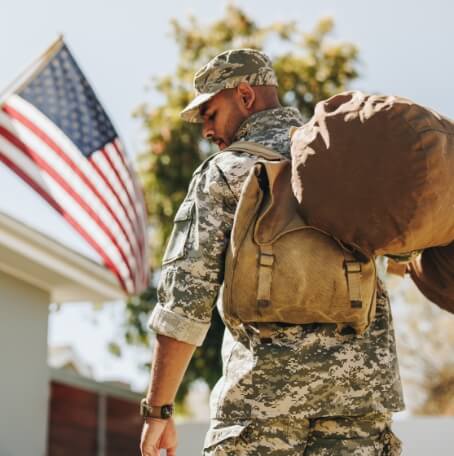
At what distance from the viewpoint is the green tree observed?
49.4 ft

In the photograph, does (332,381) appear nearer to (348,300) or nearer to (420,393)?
(348,300)

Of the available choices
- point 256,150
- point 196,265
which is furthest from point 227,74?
point 196,265

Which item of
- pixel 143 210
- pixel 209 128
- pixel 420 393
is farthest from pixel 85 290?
pixel 420 393

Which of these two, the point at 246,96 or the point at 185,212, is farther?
the point at 246,96

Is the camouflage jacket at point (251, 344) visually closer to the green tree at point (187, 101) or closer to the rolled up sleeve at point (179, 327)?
the rolled up sleeve at point (179, 327)

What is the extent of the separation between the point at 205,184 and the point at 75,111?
4.93 metres

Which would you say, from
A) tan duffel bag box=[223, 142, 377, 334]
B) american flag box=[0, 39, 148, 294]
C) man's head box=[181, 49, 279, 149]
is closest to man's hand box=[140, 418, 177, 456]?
tan duffel bag box=[223, 142, 377, 334]

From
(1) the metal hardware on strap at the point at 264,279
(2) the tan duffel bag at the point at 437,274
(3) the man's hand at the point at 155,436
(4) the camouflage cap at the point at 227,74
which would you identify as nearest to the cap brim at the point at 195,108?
(4) the camouflage cap at the point at 227,74

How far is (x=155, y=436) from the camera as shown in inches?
98.1

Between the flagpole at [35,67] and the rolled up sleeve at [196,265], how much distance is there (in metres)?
4.53

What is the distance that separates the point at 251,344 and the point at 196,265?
26 cm

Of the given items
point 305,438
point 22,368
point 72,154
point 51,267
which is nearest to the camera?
point 305,438

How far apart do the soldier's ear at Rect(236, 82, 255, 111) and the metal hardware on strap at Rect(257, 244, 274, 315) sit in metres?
0.62

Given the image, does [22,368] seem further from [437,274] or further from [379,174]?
[379,174]
